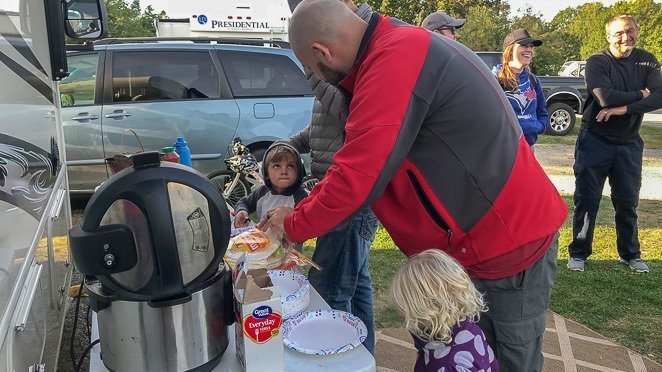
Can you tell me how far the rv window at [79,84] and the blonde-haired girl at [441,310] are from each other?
16.3ft

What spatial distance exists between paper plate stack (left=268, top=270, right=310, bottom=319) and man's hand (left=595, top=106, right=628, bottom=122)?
3.17 metres

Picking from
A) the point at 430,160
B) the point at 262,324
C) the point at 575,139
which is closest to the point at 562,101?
the point at 575,139

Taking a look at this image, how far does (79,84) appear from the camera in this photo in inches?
219

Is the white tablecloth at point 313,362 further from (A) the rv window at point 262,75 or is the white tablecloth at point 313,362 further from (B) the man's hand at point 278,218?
(A) the rv window at point 262,75

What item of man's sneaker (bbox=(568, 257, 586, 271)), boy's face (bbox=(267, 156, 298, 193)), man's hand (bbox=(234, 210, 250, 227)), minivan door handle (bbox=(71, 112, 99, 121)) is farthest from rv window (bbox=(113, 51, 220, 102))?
man's sneaker (bbox=(568, 257, 586, 271))

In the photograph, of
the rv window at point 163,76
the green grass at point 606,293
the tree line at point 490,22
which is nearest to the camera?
the green grass at point 606,293

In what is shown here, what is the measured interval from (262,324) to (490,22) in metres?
30.6

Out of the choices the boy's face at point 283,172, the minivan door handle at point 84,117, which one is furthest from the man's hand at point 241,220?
the minivan door handle at point 84,117

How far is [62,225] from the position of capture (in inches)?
108

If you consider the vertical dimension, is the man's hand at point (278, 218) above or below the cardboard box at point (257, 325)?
above

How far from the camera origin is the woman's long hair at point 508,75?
413 centimetres

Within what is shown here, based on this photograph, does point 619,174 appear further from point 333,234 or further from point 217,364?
point 217,364

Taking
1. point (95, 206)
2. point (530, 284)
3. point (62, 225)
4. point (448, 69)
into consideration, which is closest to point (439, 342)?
point (530, 284)

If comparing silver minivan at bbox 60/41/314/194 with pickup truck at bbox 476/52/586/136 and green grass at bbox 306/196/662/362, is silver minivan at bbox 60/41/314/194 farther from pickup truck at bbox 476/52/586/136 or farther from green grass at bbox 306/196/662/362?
pickup truck at bbox 476/52/586/136
